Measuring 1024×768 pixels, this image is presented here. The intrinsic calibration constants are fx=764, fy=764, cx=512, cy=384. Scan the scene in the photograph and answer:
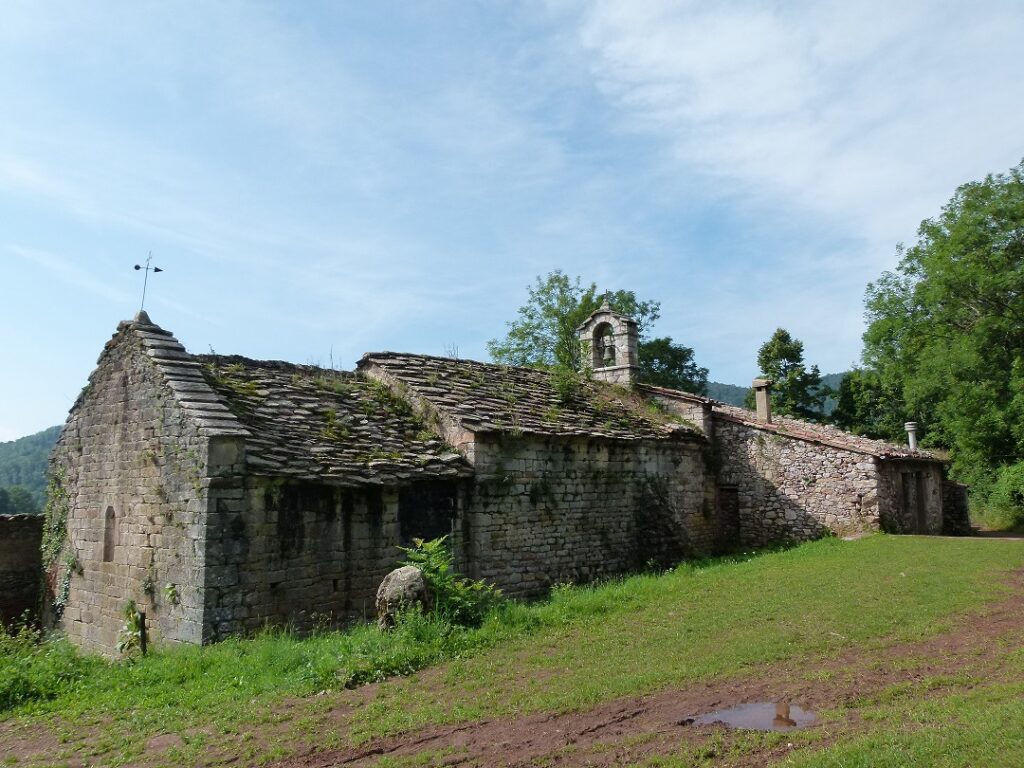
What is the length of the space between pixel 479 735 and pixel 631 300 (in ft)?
138

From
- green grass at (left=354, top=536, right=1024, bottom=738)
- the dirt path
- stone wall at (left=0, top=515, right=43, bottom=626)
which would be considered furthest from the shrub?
stone wall at (left=0, top=515, right=43, bottom=626)

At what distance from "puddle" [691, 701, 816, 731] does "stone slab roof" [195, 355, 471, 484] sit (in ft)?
21.4

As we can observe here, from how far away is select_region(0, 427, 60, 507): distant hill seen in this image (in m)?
108

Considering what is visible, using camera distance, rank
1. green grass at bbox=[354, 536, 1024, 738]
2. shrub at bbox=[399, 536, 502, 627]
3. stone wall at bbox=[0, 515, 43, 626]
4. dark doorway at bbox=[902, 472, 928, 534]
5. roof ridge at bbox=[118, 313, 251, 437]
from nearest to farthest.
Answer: green grass at bbox=[354, 536, 1024, 738], shrub at bbox=[399, 536, 502, 627], roof ridge at bbox=[118, 313, 251, 437], stone wall at bbox=[0, 515, 43, 626], dark doorway at bbox=[902, 472, 928, 534]

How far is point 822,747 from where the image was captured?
546 cm

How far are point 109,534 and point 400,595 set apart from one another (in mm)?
5521

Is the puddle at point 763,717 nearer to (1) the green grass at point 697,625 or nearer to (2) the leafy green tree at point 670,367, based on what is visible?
(1) the green grass at point 697,625

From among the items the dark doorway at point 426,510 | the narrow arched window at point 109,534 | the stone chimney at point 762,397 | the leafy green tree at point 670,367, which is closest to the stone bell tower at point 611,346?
the stone chimney at point 762,397

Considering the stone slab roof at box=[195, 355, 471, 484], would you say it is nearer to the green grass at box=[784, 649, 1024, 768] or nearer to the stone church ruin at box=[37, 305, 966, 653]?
the stone church ruin at box=[37, 305, 966, 653]

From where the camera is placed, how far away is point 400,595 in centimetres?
959

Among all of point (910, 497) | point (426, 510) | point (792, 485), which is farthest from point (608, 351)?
point (426, 510)

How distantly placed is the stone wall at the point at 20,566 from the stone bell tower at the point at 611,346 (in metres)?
13.8

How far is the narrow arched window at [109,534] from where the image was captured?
11914 millimetres

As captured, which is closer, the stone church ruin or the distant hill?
the stone church ruin
